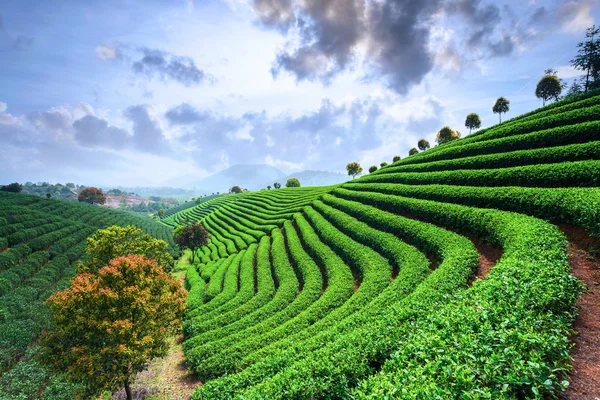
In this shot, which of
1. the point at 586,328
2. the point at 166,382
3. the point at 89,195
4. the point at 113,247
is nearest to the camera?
the point at 586,328

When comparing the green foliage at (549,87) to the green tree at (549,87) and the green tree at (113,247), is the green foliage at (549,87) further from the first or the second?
the green tree at (113,247)

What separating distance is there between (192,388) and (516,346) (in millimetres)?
17039

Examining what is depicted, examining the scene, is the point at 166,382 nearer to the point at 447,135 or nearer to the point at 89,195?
the point at 447,135

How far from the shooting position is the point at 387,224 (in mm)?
24141

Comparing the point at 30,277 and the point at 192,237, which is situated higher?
the point at 192,237

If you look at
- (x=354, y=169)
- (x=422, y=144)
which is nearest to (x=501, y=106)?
(x=422, y=144)

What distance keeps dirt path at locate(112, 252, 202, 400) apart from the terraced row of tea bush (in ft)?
12.4

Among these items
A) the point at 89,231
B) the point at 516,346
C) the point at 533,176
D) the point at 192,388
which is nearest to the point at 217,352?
the point at 192,388

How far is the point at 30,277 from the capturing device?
33.7m

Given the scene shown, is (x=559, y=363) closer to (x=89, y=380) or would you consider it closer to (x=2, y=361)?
(x=89, y=380)

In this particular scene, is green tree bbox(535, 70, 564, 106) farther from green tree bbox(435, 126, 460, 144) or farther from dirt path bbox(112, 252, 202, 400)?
dirt path bbox(112, 252, 202, 400)

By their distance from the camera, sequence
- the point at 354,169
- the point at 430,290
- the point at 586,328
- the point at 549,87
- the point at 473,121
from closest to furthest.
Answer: the point at 586,328
the point at 430,290
the point at 549,87
the point at 473,121
the point at 354,169

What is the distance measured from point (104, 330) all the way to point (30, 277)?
107 feet

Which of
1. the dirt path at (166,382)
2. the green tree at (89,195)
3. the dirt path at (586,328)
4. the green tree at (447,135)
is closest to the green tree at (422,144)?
the green tree at (447,135)
